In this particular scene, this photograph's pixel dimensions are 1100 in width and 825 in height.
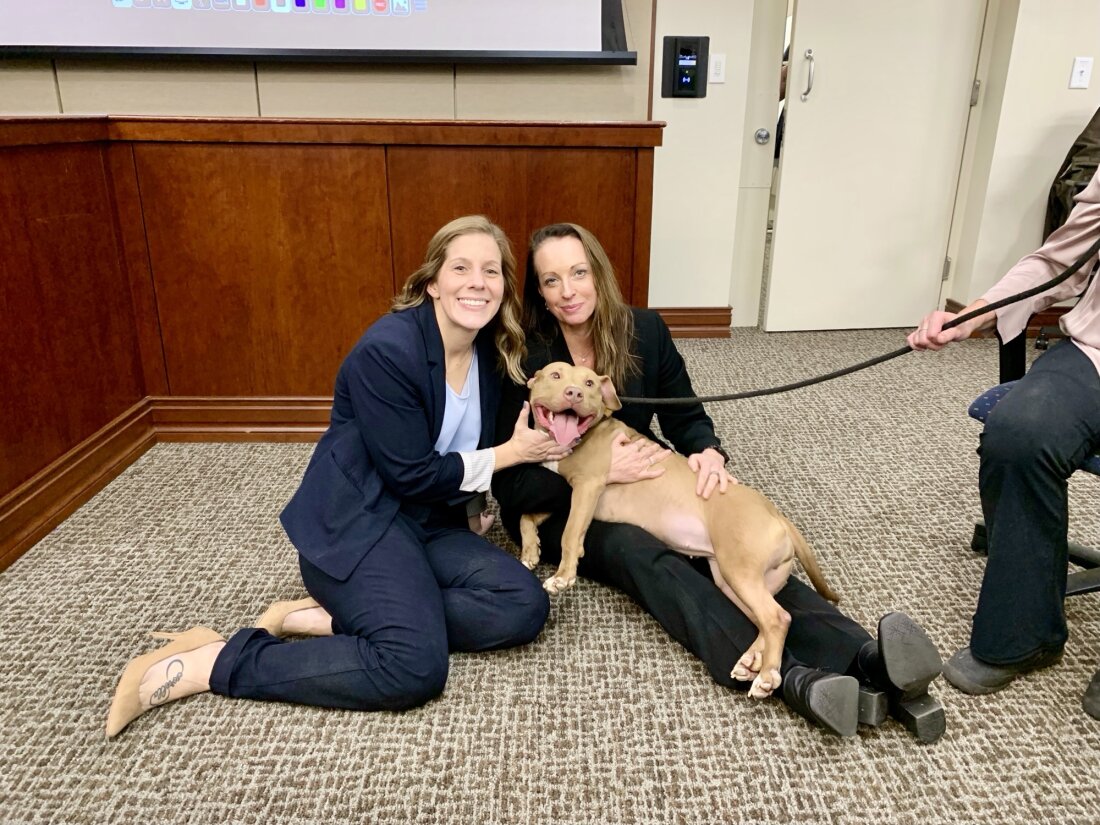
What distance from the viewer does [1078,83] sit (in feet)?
11.9

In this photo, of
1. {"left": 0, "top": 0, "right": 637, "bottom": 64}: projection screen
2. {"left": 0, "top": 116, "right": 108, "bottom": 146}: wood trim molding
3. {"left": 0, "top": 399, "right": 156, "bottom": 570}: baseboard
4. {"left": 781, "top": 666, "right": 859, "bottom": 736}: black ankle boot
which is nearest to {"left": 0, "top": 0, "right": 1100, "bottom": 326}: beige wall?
{"left": 0, "top": 0, "right": 637, "bottom": 64}: projection screen

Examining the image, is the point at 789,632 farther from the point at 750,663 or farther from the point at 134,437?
the point at 134,437

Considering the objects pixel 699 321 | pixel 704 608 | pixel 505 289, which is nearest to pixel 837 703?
pixel 704 608

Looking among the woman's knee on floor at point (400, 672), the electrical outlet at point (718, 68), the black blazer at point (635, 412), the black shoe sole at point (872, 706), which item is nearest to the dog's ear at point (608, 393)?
the black blazer at point (635, 412)

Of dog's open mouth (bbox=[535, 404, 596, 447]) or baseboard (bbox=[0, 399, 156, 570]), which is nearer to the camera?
dog's open mouth (bbox=[535, 404, 596, 447])

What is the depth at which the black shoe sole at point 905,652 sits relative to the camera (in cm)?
126

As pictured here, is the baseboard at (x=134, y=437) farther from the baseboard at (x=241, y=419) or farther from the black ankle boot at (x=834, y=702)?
the black ankle boot at (x=834, y=702)

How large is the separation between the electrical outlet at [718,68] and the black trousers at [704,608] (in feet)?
8.96

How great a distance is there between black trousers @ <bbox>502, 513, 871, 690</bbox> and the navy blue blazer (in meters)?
0.39

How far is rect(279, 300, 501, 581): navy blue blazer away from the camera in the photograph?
1534 mm

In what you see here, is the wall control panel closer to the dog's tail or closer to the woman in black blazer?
the woman in black blazer

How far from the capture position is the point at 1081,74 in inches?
142

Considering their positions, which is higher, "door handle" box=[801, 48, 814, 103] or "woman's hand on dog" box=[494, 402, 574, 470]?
"door handle" box=[801, 48, 814, 103]

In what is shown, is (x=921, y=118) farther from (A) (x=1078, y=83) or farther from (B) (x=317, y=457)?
(B) (x=317, y=457)
